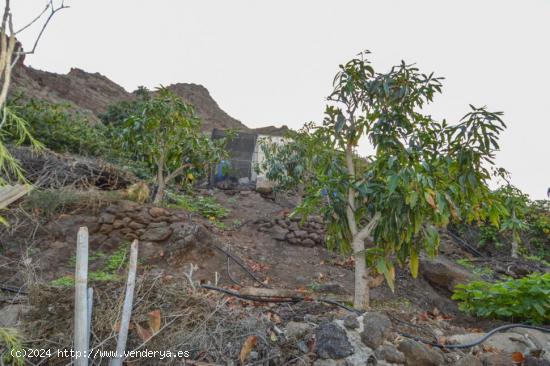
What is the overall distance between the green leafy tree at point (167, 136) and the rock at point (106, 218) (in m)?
0.96

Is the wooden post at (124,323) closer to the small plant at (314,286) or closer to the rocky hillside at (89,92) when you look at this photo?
the small plant at (314,286)

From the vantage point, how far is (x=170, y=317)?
2160mm

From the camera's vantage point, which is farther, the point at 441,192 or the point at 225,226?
the point at 225,226

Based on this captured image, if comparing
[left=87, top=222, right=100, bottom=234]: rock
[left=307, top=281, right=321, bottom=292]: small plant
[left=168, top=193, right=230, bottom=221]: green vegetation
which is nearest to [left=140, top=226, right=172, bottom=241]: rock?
[left=87, top=222, right=100, bottom=234]: rock

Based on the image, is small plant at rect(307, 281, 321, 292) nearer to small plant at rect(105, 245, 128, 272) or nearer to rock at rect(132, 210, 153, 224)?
small plant at rect(105, 245, 128, 272)

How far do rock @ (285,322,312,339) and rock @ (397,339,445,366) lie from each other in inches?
24.5

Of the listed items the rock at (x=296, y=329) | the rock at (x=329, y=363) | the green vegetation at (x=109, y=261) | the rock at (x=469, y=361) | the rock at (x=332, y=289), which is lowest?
the green vegetation at (x=109, y=261)

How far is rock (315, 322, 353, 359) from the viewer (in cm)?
217

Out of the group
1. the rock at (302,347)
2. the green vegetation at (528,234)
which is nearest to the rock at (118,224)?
the rock at (302,347)

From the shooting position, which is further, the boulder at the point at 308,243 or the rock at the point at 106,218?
the boulder at the point at 308,243

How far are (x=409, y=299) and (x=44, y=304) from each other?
4.40m

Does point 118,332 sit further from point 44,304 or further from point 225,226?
point 225,226

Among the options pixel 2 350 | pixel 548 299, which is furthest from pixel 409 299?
pixel 2 350

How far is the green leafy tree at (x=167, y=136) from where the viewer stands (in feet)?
18.6
